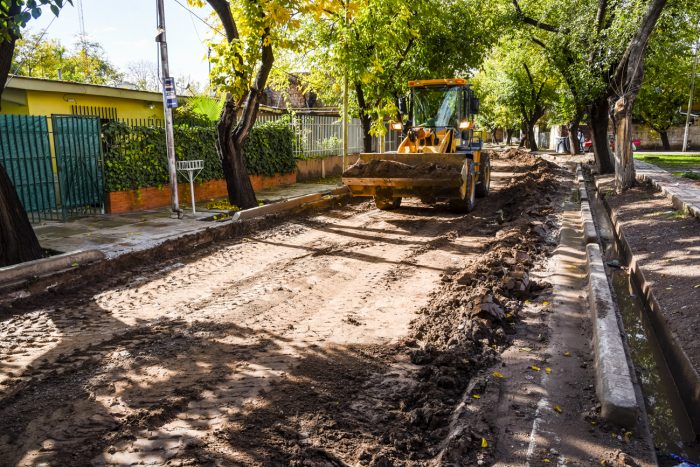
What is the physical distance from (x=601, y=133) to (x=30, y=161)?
19718 millimetres

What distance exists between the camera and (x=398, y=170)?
1144 cm

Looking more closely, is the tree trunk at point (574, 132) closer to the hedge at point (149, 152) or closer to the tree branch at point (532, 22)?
the tree branch at point (532, 22)

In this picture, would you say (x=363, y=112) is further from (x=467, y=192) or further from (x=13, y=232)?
(x=13, y=232)

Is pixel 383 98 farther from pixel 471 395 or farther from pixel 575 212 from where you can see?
pixel 471 395

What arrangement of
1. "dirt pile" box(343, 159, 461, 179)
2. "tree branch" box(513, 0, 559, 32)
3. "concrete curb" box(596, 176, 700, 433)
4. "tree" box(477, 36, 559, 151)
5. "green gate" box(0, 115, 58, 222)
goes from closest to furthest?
"concrete curb" box(596, 176, 700, 433) < "green gate" box(0, 115, 58, 222) < "dirt pile" box(343, 159, 461, 179) < "tree branch" box(513, 0, 559, 32) < "tree" box(477, 36, 559, 151)

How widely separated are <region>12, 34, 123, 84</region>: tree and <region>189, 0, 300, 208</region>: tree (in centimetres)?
2083

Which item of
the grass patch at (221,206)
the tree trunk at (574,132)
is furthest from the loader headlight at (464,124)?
the tree trunk at (574,132)

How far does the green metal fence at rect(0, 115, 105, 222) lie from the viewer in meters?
10.4

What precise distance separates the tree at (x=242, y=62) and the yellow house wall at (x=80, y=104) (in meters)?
5.90

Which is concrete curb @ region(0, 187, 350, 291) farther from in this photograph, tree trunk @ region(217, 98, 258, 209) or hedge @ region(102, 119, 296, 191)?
hedge @ region(102, 119, 296, 191)

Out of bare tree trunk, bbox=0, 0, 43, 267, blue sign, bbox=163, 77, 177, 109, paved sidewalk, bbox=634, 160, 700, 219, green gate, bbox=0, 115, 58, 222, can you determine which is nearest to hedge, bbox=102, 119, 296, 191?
green gate, bbox=0, 115, 58, 222

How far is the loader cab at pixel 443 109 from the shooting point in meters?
13.5

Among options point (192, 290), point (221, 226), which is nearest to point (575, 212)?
point (221, 226)

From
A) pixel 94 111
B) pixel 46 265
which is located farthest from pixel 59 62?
pixel 46 265
